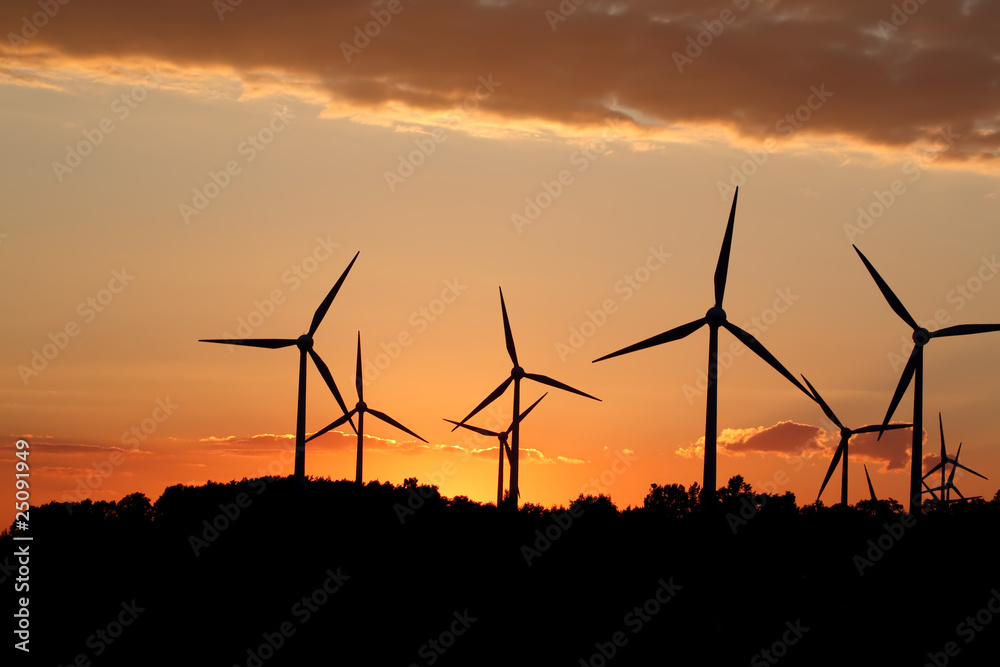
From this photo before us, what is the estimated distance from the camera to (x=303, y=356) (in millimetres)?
90625

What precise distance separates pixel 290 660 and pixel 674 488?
312 ft

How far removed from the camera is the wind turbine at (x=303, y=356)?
279 feet

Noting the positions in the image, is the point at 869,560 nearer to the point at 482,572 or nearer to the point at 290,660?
the point at 482,572

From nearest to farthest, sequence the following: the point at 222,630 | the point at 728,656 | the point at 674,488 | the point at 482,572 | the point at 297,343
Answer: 1. the point at 728,656
2. the point at 222,630
3. the point at 482,572
4. the point at 297,343
5. the point at 674,488

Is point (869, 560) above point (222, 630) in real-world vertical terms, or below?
above

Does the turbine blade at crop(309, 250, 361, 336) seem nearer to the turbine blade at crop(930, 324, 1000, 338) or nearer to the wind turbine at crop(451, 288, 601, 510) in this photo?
the wind turbine at crop(451, 288, 601, 510)

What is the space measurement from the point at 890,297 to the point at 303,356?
49.3 metres

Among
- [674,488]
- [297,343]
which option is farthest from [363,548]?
[674,488]

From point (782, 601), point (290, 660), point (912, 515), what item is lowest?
point (290, 660)

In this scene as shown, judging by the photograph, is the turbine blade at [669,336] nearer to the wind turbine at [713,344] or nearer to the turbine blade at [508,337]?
the wind turbine at [713,344]

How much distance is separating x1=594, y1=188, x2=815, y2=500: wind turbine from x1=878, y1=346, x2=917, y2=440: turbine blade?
21361 millimetres

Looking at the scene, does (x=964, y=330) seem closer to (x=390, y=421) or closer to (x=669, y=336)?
(x=669, y=336)

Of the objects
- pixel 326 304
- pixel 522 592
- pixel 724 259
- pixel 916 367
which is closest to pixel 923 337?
pixel 916 367

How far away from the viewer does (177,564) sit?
9025 centimetres
